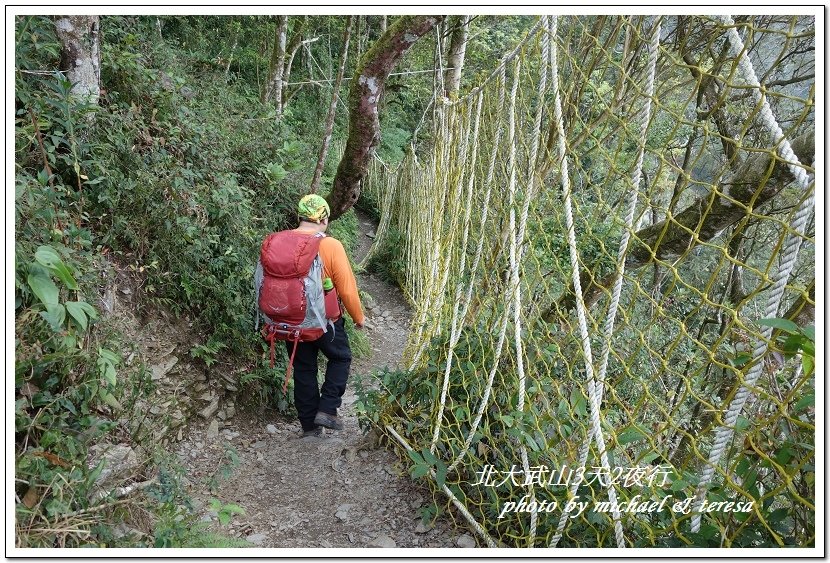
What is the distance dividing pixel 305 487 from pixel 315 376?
749 millimetres

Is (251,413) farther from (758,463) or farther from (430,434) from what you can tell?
(758,463)

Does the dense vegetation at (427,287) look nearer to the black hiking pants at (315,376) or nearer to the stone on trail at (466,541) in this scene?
the stone on trail at (466,541)

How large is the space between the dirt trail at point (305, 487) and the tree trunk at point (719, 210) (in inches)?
47.6

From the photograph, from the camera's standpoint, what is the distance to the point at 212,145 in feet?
14.0

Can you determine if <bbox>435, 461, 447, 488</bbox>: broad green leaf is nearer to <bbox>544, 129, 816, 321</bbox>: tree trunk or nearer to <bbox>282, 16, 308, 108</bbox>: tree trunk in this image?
<bbox>544, 129, 816, 321</bbox>: tree trunk

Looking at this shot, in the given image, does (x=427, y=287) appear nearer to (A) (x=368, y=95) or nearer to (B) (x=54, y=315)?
(A) (x=368, y=95)

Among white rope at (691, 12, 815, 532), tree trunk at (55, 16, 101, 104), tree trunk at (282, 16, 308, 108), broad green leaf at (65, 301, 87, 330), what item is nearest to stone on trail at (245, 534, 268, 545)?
broad green leaf at (65, 301, 87, 330)

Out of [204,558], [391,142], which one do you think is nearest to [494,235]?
[204,558]

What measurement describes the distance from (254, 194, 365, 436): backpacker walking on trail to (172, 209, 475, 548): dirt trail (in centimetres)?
27

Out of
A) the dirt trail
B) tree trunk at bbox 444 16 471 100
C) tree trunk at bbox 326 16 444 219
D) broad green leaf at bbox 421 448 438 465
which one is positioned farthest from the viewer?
tree trunk at bbox 444 16 471 100

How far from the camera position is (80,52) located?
308cm

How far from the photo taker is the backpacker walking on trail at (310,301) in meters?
2.89

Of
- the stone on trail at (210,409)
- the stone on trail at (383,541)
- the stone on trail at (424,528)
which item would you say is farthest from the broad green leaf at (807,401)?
the stone on trail at (210,409)

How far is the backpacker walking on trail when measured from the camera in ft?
9.48
